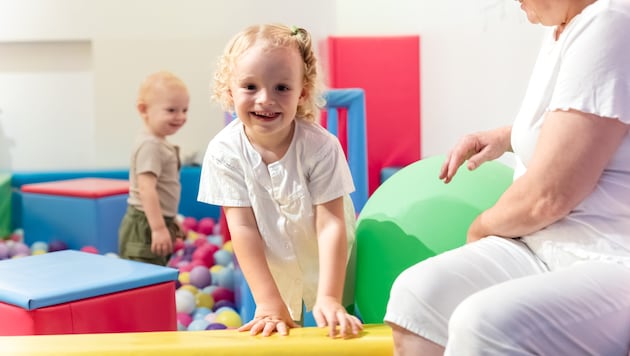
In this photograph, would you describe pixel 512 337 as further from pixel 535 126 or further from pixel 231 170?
pixel 231 170

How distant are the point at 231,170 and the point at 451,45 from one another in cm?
217

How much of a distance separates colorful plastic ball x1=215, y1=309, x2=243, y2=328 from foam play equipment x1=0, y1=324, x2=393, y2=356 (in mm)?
975

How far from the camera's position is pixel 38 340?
3.88ft

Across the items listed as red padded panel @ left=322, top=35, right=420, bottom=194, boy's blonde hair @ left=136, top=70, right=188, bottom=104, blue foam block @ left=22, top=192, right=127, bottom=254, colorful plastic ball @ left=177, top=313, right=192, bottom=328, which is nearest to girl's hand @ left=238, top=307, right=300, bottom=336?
colorful plastic ball @ left=177, top=313, right=192, bottom=328

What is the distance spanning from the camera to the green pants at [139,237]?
2.50 meters

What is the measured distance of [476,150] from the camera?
1364 millimetres

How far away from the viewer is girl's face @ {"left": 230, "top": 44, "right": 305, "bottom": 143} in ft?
4.48

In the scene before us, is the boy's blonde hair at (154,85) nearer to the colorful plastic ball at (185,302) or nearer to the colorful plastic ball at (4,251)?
the colorful plastic ball at (185,302)

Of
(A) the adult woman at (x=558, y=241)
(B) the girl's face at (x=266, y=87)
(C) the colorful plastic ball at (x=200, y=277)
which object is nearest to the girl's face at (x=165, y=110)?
(C) the colorful plastic ball at (x=200, y=277)

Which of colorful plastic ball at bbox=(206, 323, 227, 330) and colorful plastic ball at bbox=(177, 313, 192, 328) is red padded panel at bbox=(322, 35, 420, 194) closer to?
colorful plastic ball at bbox=(177, 313, 192, 328)

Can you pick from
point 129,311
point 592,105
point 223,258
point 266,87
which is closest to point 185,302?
point 223,258

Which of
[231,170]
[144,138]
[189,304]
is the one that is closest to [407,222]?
[231,170]

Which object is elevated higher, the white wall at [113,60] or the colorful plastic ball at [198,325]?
the white wall at [113,60]

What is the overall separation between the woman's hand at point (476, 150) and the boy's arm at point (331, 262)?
0.20 metres
